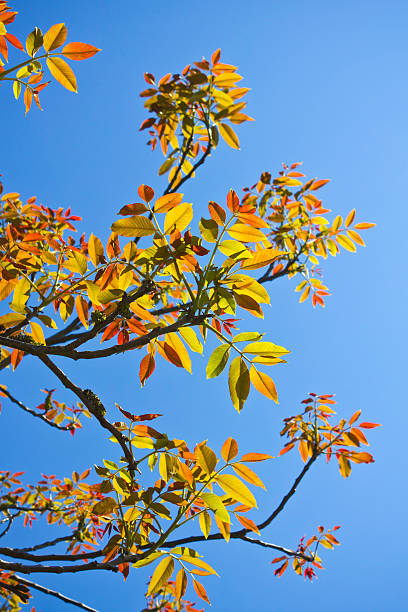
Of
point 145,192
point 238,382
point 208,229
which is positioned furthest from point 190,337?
point 145,192

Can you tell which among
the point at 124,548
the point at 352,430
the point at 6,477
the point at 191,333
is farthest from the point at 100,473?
Answer: the point at 6,477

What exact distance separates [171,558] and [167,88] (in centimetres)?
227

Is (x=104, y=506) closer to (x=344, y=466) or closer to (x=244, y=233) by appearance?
(x=244, y=233)

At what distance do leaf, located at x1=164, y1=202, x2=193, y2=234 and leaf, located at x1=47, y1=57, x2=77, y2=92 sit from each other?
47 centimetres

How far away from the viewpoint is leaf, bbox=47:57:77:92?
109 centimetres

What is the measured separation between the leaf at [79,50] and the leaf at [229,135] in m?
1.01

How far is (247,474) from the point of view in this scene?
39.4 inches

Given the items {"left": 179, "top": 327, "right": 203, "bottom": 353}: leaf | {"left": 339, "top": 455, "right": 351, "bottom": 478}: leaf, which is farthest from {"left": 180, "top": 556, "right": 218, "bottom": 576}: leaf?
{"left": 339, "top": 455, "right": 351, "bottom": 478}: leaf

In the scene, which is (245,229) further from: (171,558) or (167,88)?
(167,88)

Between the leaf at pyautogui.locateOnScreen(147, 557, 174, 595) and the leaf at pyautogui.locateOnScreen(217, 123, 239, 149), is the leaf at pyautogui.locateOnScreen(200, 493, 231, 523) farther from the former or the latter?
the leaf at pyautogui.locateOnScreen(217, 123, 239, 149)

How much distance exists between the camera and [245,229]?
1026 mm

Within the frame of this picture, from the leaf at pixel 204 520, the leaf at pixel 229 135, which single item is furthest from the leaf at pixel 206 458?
the leaf at pixel 229 135

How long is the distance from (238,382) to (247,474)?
23 centimetres

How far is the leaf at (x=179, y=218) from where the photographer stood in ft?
3.29
